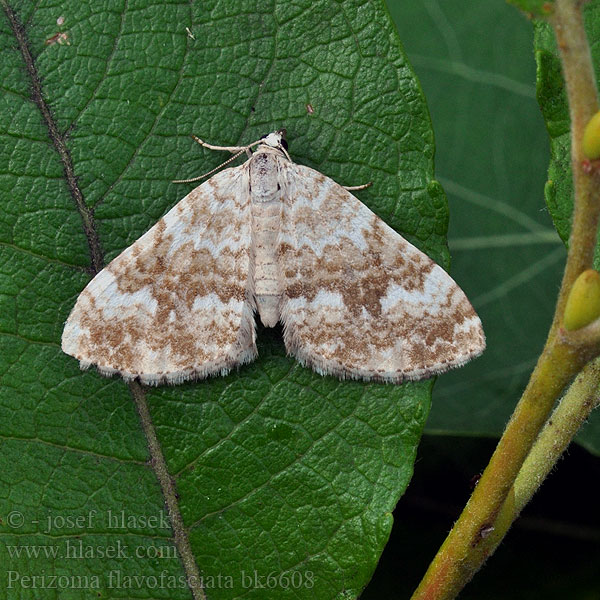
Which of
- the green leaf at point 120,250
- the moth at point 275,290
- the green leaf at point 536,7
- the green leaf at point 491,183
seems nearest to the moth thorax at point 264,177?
the moth at point 275,290

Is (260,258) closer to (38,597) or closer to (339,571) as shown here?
(339,571)

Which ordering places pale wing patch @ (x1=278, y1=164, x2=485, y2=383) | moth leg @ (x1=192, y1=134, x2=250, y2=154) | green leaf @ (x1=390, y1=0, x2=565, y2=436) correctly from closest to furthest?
moth leg @ (x1=192, y1=134, x2=250, y2=154), pale wing patch @ (x1=278, y1=164, x2=485, y2=383), green leaf @ (x1=390, y1=0, x2=565, y2=436)

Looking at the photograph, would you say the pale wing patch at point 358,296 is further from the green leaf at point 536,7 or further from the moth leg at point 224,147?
the green leaf at point 536,7

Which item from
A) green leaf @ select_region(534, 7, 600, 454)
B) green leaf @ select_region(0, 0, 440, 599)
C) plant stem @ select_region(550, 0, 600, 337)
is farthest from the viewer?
green leaf @ select_region(0, 0, 440, 599)

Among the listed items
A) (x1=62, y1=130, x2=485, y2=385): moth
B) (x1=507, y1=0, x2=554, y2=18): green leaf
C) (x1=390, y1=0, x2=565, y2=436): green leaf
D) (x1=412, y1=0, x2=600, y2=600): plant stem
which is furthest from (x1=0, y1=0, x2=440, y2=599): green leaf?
(x1=390, y1=0, x2=565, y2=436): green leaf

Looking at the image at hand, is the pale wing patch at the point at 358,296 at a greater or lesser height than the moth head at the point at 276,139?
lesser

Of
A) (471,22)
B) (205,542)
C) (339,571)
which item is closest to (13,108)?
(205,542)

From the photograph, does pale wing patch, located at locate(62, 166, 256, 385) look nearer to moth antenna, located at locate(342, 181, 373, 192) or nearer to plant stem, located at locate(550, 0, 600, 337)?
moth antenna, located at locate(342, 181, 373, 192)
